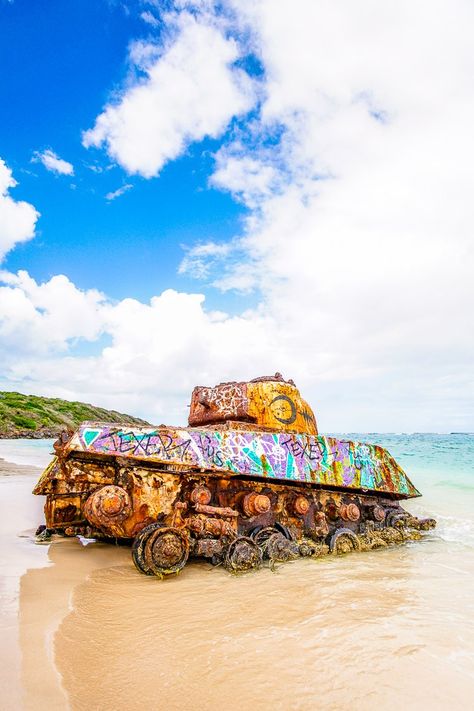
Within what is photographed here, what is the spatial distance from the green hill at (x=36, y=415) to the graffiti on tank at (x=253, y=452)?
3577 cm

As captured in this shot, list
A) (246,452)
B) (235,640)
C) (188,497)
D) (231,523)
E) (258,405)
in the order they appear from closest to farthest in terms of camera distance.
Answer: (235,640) < (188,497) < (231,523) < (246,452) < (258,405)

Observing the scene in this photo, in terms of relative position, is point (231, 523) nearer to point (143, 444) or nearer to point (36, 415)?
point (143, 444)

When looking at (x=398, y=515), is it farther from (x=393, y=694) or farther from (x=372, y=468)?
(x=393, y=694)

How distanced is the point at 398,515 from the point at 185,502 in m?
4.53

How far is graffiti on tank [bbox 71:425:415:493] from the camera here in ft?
18.9

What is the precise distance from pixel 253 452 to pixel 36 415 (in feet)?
183

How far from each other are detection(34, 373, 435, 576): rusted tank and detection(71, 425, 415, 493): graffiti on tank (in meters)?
0.01

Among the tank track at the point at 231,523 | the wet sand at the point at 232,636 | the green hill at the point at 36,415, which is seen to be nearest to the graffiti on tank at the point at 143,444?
the tank track at the point at 231,523

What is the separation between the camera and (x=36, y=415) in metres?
55.9

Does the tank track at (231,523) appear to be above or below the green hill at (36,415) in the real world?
below

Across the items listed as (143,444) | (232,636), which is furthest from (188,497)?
(232,636)

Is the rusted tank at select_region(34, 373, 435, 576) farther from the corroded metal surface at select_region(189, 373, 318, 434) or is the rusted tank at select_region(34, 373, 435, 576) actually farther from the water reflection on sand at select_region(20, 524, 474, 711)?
the water reflection on sand at select_region(20, 524, 474, 711)

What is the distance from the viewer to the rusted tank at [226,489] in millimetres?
5613

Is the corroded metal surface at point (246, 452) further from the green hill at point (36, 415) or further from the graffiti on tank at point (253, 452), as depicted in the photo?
the green hill at point (36, 415)
